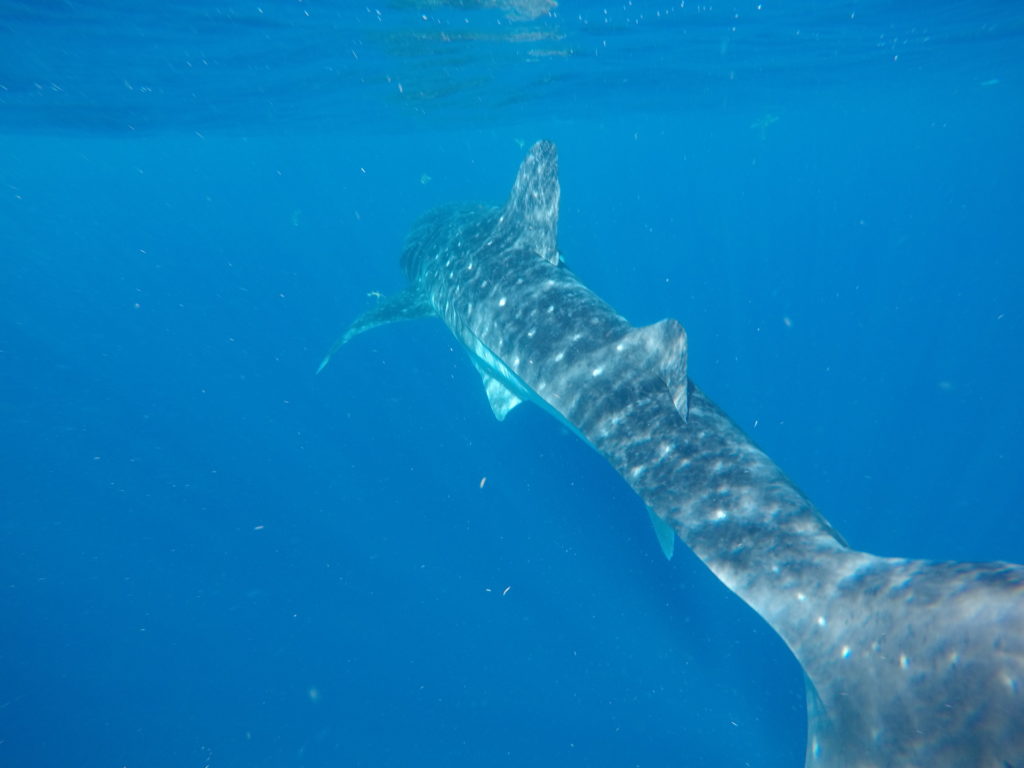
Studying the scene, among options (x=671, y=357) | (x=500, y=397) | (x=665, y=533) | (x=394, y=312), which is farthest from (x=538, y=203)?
(x=665, y=533)

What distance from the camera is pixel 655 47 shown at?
2155cm

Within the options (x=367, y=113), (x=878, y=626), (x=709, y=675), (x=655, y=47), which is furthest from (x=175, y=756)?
(x=367, y=113)

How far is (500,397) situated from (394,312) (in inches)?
151

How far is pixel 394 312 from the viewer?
1315cm

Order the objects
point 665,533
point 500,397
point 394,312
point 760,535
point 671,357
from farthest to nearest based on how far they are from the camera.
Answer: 1. point 394,312
2. point 500,397
3. point 665,533
4. point 671,357
5. point 760,535

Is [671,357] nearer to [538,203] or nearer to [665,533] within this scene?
[665,533]

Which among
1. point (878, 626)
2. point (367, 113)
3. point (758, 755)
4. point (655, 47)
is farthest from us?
point (367, 113)

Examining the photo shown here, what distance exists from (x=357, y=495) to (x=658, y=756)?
8.75m

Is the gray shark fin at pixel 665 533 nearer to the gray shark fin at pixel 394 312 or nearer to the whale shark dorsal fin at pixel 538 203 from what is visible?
the whale shark dorsal fin at pixel 538 203

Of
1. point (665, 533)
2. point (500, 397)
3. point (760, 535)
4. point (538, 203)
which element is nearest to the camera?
point (760, 535)

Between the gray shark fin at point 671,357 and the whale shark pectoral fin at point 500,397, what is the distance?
138 inches

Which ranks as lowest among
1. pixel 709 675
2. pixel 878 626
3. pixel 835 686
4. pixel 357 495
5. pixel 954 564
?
pixel 835 686

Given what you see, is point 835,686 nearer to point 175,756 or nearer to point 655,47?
point 175,756

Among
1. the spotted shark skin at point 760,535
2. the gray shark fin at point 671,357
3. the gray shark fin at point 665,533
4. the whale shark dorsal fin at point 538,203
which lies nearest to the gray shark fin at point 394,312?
the spotted shark skin at point 760,535
